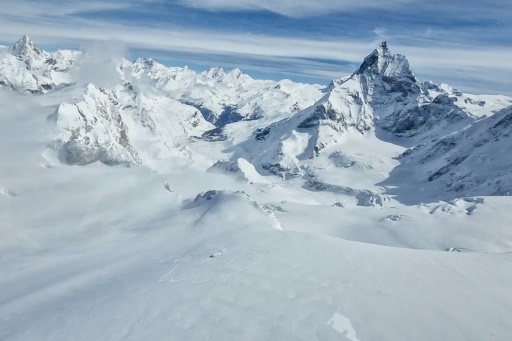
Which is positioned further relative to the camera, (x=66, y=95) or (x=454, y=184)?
(x=454, y=184)

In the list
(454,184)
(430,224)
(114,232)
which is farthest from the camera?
(454,184)

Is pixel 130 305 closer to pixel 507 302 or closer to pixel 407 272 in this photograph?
pixel 407 272

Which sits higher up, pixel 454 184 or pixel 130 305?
pixel 130 305

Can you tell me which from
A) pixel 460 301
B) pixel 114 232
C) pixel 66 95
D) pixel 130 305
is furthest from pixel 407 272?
pixel 66 95

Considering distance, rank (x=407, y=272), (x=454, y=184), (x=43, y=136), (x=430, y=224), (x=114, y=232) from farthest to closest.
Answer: (x=454, y=184)
(x=43, y=136)
(x=430, y=224)
(x=114, y=232)
(x=407, y=272)

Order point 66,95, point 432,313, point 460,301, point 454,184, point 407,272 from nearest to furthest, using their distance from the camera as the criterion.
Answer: point 432,313 < point 460,301 < point 407,272 < point 66,95 < point 454,184

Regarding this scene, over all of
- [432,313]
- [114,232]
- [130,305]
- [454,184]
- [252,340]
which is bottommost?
[454,184]

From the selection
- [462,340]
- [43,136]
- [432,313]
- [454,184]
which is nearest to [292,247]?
[432,313]

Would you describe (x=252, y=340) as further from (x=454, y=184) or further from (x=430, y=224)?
(x=454, y=184)

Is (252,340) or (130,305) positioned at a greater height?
(252,340)
